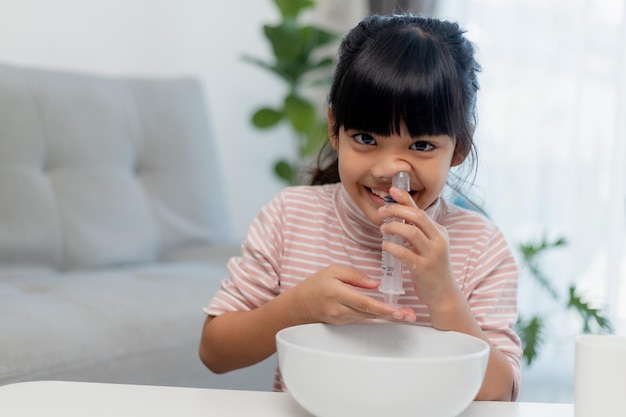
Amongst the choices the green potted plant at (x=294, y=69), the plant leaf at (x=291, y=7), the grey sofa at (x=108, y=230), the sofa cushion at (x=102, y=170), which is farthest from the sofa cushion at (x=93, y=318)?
the plant leaf at (x=291, y=7)

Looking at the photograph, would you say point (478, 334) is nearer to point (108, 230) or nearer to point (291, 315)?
point (291, 315)

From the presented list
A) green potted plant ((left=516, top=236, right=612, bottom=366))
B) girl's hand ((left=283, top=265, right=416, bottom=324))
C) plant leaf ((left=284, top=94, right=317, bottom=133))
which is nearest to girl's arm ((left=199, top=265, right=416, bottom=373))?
girl's hand ((left=283, top=265, right=416, bottom=324))

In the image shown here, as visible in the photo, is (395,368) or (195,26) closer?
(395,368)

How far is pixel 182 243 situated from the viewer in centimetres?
231

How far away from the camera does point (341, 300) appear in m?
0.78

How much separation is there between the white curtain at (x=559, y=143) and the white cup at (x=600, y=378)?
1.75 metres

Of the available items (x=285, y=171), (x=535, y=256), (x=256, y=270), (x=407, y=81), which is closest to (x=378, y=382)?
(x=407, y=81)

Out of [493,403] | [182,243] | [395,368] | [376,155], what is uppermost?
[376,155]

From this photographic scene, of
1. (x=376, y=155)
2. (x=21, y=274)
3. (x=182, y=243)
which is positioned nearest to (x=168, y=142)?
(x=182, y=243)

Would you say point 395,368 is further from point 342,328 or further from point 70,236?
point 70,236

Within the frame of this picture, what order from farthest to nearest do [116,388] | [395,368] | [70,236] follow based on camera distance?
[70,236] < [116,388] < [395,368]

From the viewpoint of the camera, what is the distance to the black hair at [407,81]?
0.88m

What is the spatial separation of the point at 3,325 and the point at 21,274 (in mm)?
533

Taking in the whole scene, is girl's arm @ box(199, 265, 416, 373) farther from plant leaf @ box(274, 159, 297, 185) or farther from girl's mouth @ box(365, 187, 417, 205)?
plant leaf @ box(274, 159, 297, 185)
